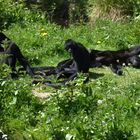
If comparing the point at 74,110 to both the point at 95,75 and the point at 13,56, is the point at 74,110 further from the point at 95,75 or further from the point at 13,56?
the point at 95,75

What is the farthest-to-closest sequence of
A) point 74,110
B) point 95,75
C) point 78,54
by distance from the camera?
point 95,75 → point 78,54 → point 74,110

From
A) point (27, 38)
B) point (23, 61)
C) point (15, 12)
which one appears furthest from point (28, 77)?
point (15, 12)

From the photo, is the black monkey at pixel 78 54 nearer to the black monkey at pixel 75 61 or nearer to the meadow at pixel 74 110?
the black monkey at pixel 75 61

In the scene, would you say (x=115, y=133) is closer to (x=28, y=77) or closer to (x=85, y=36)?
(x=28, y=77)

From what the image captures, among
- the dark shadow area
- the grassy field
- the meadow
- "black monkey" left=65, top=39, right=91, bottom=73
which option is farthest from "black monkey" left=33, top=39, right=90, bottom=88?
the grassy field

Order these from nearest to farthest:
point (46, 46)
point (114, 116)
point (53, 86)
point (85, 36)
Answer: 1. point (114, 116)
2. point (53, 86)
3. point (46, 46)
4. point (85, 36)

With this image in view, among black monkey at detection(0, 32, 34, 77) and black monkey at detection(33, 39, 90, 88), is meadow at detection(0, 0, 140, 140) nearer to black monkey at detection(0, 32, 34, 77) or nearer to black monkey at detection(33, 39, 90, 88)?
black monkey at detection(0, 32, 34, 77)

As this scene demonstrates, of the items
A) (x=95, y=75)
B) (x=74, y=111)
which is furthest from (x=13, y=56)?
(x=74, y=111)

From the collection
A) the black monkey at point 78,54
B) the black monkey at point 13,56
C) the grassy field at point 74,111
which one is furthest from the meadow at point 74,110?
the black monkey at point 78,54

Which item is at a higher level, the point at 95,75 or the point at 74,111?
the point at 74,111

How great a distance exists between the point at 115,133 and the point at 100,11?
28.0 feet

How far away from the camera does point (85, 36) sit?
12.0 metres

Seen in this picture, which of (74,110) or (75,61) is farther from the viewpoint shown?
(75,61)

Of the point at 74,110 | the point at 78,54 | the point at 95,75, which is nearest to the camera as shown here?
the point at 74,110
